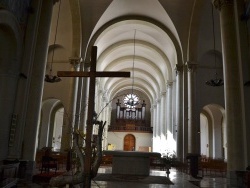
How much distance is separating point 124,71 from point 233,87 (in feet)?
13.2

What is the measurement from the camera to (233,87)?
8.77 meters

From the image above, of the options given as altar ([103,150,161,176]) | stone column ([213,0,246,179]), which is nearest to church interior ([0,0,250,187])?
stone column ([213,0,246,179])

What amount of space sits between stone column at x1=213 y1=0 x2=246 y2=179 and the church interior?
3cm

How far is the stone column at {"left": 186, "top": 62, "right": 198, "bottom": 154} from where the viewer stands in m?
14.8

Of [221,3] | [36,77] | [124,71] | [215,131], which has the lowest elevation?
[215,131]

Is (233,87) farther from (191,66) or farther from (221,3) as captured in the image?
(191,66)

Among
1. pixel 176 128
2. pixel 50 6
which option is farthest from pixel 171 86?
pixel 50 6

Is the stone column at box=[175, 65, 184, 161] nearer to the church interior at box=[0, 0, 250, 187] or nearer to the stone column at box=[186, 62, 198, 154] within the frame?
the church interior at box=[0, 0, 250, 187]

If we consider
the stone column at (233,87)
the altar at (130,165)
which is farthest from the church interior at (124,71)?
the altar at (130,165)

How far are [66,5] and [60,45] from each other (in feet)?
8.32

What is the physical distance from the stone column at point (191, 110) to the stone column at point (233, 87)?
632 centimetres

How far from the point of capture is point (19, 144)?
8102mm

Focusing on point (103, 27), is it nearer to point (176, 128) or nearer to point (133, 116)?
point (176, 128)

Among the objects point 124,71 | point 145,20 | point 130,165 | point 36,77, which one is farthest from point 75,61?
point 124,71
